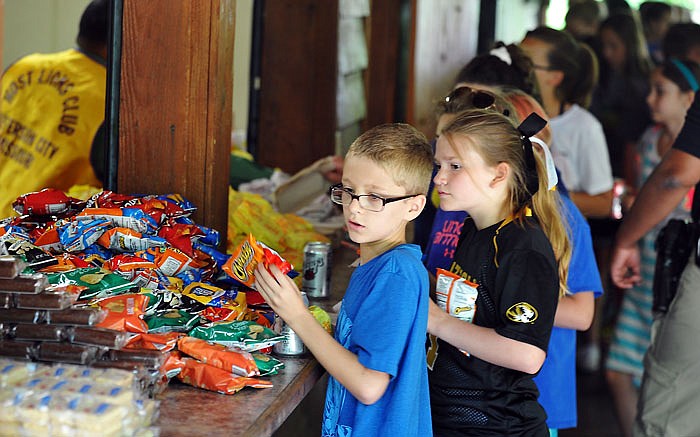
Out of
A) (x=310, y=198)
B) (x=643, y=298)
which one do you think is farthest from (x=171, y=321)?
(x=643, y=298)

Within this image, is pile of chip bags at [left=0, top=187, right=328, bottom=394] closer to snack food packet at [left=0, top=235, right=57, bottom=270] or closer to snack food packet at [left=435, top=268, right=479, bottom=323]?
snack food packet at [left=0, top=235, right=57, bottom=270]

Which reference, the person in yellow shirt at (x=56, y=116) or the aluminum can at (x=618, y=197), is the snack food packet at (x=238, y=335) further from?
the aluminum can at (x=618, y=197)

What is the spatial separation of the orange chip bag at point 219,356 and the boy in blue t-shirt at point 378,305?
0.41 feet

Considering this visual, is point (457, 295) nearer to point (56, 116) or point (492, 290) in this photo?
point (492, 290)

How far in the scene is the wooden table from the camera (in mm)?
1545

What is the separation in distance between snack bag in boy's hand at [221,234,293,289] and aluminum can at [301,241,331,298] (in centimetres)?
62

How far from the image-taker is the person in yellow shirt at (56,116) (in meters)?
3.40

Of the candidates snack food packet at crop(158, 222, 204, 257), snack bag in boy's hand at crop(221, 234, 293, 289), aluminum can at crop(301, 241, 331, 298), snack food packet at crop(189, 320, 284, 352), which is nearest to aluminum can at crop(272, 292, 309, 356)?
snack food packet at crop(189, 320, 284, 352)

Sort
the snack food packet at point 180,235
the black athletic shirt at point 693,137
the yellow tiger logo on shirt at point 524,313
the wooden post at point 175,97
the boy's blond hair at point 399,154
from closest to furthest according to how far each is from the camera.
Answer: the boy's blond hair at point 399,154 < the yellow tiger logo on shirt at point 524,313 < the snack food packet at point 180,235 < the wooden post at point 175,97 < the black athletic shirt at point 693,137

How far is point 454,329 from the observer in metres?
2.13

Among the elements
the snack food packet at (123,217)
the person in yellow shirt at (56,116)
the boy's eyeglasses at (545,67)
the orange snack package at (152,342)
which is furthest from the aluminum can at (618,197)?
the orange snack package at (152,342)

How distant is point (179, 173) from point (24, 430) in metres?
1.19

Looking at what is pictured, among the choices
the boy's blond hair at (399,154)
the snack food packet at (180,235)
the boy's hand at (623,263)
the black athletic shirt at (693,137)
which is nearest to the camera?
the boy's blond hair at (399,154)

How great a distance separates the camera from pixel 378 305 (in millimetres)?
1825
